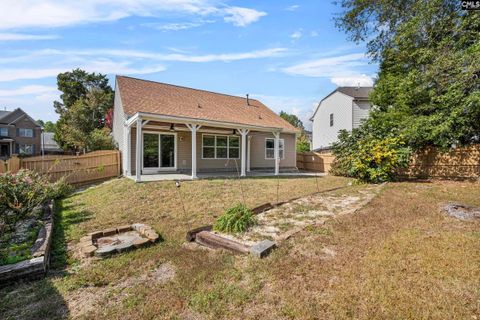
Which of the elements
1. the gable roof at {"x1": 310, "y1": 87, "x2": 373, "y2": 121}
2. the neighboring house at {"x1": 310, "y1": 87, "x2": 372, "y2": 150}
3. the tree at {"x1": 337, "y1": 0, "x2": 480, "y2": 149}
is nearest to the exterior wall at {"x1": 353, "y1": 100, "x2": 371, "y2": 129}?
the neighboring house at {"x1": 310, "y1": 87, "x2": 372, "y2": 150}

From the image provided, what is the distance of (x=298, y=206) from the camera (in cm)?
608

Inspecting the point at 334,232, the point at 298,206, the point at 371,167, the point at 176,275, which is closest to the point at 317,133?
the point at 371,167

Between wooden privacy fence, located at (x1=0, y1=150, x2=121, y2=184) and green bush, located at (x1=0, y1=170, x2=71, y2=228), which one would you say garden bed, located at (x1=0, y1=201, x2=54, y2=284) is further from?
wooden privacy fence, located at (x1=0, y1=150, x2=121, y2=184)

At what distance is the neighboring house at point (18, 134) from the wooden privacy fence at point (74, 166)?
30119 mm

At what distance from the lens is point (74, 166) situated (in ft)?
33.3

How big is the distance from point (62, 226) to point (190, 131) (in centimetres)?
786

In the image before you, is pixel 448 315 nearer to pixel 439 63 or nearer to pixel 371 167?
pixel 371 167

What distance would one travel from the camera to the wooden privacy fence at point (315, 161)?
15914 mm

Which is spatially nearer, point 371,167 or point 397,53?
point 371,167

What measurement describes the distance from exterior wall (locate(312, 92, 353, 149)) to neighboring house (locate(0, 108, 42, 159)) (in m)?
36.6

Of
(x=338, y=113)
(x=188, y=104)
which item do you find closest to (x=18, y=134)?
(x=188, y=104)

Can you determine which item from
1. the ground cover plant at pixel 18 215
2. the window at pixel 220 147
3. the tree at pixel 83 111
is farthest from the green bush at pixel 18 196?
the tree at pixel 83 111

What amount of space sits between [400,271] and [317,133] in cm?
2417

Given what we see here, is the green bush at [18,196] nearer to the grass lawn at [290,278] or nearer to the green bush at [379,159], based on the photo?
the grass lawn at [290,278]
